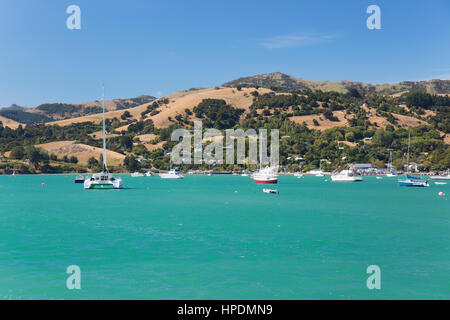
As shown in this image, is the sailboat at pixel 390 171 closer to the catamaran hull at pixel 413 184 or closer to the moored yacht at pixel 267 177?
the catamaran hull at pixel 413 184

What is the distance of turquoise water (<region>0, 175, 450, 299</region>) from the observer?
2144 cm

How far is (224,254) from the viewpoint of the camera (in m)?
29.1

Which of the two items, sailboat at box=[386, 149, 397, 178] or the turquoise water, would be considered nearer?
the turquoise water

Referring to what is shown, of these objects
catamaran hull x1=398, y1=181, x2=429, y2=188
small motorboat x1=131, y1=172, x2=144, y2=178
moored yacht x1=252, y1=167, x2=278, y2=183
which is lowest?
small motorboat x1=131, y1=172, x2=144, y2=178

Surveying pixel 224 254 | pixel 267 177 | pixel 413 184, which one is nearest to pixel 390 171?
pixel 413 184

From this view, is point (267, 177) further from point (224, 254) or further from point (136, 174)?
point (224, 254)

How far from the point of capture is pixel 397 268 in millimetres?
25500

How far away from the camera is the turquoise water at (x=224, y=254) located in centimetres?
2144

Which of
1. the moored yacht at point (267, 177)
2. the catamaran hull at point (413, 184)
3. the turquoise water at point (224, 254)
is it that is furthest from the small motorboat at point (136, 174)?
the turquoise water at point (224, 254)

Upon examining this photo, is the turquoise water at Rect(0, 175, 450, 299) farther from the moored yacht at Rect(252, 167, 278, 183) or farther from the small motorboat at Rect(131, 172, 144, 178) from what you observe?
the small motorboat at Rect(131, 172, 144, 178)

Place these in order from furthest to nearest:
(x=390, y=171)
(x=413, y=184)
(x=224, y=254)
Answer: (x=390, y=171), (x=413, y=184), (x=224, y=254)

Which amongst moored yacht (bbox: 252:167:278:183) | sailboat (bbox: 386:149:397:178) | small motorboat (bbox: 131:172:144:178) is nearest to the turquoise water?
moored yacht (bbox: 252:167:278:183)

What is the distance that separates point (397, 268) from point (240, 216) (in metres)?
25.6
